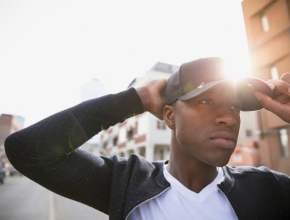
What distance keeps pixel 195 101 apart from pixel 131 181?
2.59ft

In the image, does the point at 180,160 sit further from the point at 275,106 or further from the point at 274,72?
the point at 274,72

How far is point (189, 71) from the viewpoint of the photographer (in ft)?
6.04

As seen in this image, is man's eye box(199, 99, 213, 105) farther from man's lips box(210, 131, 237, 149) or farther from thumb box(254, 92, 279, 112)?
thumb box(254, 92, 279, 112)

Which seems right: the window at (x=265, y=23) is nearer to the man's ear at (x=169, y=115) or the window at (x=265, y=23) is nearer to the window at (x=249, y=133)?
the man's ear at (x=169, y=115)

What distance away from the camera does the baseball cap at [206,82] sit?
5.68 ft

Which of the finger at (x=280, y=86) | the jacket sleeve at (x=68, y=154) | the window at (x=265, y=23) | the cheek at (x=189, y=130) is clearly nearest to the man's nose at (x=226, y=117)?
the cheek at (x=189, y=130)

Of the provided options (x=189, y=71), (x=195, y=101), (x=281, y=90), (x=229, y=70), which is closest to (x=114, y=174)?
(x=195, y=101)

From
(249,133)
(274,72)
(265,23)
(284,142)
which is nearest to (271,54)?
(274,72)

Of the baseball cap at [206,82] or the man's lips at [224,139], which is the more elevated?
the baseball cap at [206,82]

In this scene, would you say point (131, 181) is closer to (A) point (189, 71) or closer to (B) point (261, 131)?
(A) point (189, 71)

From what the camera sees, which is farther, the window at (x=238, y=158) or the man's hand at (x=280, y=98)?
the window at (x=238, y=158)

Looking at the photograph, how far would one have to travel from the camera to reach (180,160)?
6.27ft

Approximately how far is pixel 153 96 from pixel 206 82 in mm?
484

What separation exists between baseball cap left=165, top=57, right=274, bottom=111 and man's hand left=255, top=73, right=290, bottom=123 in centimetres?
4
